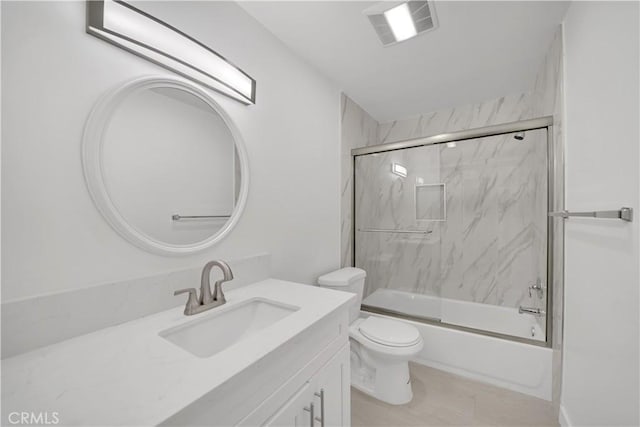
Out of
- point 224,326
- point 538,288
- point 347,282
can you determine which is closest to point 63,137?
point 224,326

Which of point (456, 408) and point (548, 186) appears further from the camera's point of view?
point (548, 186)

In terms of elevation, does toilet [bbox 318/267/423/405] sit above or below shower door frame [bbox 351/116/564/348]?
below

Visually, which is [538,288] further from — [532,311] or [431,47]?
[431,47]

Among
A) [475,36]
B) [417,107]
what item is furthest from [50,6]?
[417,107]

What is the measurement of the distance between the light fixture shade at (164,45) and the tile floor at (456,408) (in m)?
2.00

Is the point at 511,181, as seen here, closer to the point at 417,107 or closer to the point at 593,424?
the point at 417,107

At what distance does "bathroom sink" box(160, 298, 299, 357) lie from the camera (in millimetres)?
923

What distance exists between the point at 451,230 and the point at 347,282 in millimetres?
1260

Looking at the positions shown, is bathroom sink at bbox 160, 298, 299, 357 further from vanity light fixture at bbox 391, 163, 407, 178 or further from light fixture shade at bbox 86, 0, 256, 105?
vanity light fixture at bbox 391, 163, 407, 178

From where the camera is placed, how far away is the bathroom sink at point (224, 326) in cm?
92

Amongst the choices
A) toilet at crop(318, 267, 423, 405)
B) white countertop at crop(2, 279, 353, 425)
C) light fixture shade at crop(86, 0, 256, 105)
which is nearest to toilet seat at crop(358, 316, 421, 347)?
toilet at crop(318, 267, 423, 405)

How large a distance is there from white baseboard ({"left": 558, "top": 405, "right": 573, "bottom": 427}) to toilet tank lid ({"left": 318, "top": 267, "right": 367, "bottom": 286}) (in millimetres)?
1348

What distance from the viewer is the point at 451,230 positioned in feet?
8.00

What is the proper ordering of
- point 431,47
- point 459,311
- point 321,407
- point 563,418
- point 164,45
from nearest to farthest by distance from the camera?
point 321,407 < point 164,45 < point 563,418 < point 431,47 < point 459,311
